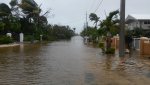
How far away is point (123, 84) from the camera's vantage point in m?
13.1

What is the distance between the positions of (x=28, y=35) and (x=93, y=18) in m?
55.4

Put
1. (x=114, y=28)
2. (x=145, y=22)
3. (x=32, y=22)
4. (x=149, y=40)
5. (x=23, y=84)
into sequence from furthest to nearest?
(x=32, y=22), (x=145, y=22), (x=114, y=28), (x=149, y=40), (x=23, y=84)

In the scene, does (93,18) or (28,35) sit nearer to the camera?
(28,35)

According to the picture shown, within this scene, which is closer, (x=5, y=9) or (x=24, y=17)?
(x=5, y=9)

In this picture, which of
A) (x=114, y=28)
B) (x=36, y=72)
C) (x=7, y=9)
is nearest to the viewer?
(x=36, y=72)

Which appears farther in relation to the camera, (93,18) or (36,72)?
(93,18)

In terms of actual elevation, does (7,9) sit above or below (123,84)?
above

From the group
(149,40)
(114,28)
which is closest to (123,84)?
(149,40)

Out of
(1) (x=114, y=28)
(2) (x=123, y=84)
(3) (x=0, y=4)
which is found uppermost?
(3) (x=0, y=4)

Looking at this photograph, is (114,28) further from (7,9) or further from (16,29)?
(7,9)

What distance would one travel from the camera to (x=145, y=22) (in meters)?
67.7

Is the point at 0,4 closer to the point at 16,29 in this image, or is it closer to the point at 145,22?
the point at 16,29

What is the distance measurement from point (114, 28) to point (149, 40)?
4.46 metres

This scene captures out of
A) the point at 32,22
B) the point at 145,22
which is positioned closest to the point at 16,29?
the point at 32,22
